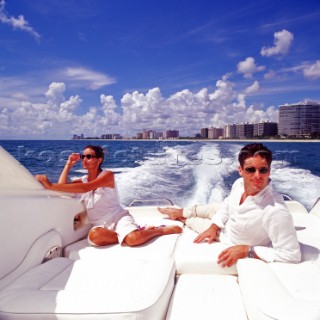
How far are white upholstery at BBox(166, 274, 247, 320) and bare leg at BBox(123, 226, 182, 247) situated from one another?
1.57ft

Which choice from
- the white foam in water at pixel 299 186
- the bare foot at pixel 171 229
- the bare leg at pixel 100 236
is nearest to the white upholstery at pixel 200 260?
the bare foot at pixel 171 229

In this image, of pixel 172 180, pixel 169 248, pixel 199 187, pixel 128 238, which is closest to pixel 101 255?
pixel 128 238

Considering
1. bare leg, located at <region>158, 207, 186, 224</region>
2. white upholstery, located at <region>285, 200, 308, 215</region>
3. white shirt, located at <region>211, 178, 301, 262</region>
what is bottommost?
white upholstery, located at <region>285, 200, 308, 215</region>

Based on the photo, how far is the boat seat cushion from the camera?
4.07 ft

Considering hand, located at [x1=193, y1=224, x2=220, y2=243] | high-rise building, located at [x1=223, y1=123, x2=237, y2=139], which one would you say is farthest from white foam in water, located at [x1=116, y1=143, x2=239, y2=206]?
high-rise building, located at [x1=223, y1=123, x2=237, y2=139]

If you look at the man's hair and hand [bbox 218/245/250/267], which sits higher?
the man's hair

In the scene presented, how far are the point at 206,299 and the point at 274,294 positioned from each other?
32 cm

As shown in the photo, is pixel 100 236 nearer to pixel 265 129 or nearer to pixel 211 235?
pixel 211 235

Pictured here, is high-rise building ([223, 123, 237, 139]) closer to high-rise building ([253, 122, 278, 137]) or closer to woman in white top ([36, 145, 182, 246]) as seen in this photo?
high-rise building ([253, 122, 278, 137])

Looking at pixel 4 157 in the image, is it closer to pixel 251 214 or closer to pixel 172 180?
pixel 251 214

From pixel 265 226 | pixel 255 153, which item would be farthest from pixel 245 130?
pixel 265 226

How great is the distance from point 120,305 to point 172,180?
7.53 metres

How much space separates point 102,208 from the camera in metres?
2.54

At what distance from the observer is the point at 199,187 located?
25.5 feet
